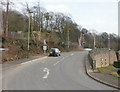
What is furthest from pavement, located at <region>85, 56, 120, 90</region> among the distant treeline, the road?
the distant treeline

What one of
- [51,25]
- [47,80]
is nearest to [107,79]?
[47,80]

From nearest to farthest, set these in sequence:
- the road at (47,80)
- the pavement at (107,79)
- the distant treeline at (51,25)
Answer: the road at (47,80)
the pavement at (107,79)
the distant treeline at (51,25)

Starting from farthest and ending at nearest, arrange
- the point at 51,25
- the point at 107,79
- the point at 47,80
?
the point at 51,25 < the point at 107,79 < the point at 47,80

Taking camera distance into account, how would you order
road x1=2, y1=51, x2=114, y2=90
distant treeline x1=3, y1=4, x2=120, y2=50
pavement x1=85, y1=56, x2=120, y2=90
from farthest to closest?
distant treeline x1=3, y1=4, x2=120, y2=50 < pavement x1=85, y1=56, x2=120, y2=90 < road x1=2, y1=51, x2=114, y2=90

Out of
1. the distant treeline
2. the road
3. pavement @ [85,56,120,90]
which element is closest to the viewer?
the road

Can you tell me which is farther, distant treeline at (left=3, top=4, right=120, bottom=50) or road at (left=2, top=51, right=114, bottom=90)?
distant treeline at (left=3, top=4, right=120, bottom=50)

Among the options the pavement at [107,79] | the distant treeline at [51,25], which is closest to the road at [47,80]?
the pavement at [107,79]

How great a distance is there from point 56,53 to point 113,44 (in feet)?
271

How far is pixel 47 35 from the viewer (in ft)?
264

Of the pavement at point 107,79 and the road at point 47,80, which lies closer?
the road at point 47,80

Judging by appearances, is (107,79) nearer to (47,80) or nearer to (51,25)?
(47,80)

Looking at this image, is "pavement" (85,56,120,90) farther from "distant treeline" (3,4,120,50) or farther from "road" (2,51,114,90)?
"distant treeline" (3,4,120,50)

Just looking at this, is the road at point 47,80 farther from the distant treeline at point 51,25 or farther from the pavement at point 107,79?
the distant treeline at point 51,25

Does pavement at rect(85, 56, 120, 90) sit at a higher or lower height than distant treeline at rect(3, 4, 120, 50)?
lower
